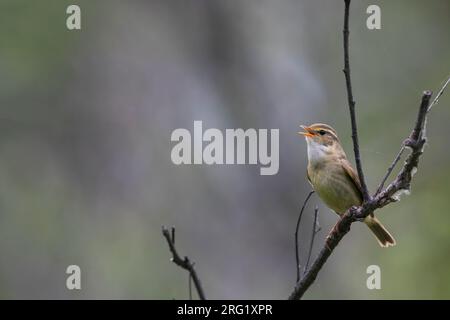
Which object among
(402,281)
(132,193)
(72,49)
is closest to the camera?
(402,281)

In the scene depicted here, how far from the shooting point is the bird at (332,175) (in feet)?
19.2

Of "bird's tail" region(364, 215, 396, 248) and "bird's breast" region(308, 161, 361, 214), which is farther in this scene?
"bird's tail" region(364, 215, 396, 248)

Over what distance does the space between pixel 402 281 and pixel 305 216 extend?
1389 millimetres

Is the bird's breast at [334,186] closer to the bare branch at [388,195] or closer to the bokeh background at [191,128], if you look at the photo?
the bare branch at [388,195]

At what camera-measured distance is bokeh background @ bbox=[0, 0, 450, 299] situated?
979cm

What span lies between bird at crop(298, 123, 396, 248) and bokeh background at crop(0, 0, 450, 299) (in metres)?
3.18

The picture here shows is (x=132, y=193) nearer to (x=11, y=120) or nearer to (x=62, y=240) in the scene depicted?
(x=62, y=240)

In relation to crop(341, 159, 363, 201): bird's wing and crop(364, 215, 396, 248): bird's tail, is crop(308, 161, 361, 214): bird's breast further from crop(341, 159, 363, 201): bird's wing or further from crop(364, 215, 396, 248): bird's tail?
crop(364, 215, 396, 248): bird's tail

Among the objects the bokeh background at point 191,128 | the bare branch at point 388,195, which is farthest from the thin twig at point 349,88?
the bokeh background at point 191,128

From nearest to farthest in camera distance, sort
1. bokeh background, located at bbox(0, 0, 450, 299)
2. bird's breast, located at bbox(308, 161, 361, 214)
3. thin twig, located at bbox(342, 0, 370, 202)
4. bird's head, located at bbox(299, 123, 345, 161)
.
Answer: thin twig, located at bbox(342, 0, 370, 202) → bird's breast, located at bbox(308, 161, 361, 214) → bird's head, located at bbox(299, 123, 345, 161) → bokeh background, located at bbox(0, 0, 450, 299)

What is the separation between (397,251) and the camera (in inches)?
396

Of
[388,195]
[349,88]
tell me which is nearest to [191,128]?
[388,195]

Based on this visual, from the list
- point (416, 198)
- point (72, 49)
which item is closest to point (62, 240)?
point (72, 49)

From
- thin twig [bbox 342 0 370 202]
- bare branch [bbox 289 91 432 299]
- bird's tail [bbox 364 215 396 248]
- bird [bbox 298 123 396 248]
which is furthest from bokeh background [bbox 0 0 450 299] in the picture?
thin twig [bbox 342 0 370 202]
